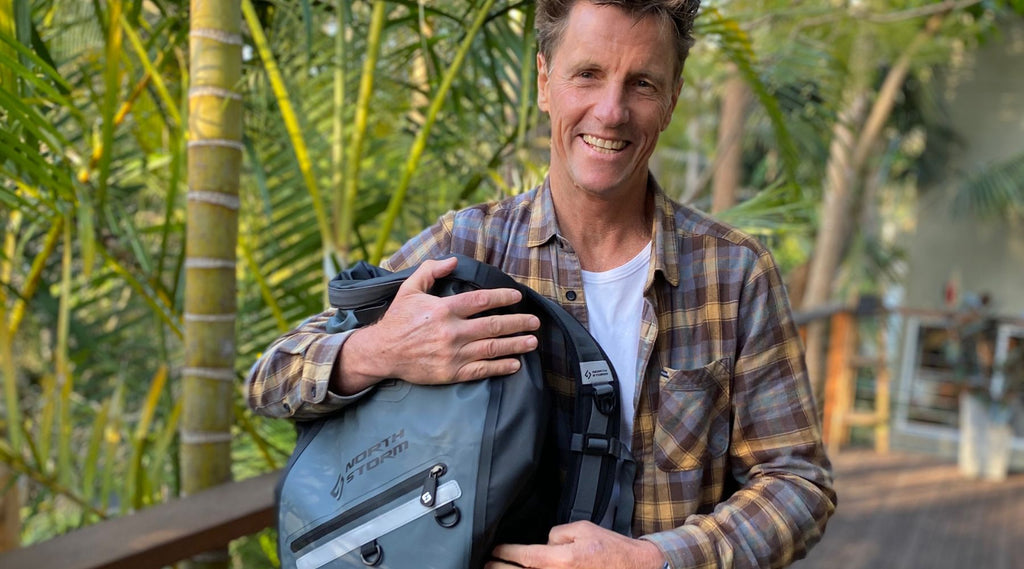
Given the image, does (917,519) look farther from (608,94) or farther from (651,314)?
(608,94)

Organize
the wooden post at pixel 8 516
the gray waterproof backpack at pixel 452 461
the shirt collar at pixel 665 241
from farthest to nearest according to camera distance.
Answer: the wooden post at pixel 8 516
the shirt collar at pixel 665 241
the gray waterproof backpack at pixel 452 461

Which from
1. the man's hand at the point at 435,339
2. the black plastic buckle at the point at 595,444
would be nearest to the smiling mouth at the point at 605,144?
the man's hand at the point at 435,339

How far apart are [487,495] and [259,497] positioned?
0.66 metres

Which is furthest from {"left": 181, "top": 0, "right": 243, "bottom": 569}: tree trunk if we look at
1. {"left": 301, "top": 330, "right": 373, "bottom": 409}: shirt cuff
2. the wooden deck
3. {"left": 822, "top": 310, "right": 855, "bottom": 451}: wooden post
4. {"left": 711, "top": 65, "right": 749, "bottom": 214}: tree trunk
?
{"left": 822, "top": 310, "right": 855, "bottom": 451}: wooden post

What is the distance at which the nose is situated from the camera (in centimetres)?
104

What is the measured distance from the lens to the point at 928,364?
8805 mm

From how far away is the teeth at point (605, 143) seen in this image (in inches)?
41.7

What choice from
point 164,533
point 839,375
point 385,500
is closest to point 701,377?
point 385,500

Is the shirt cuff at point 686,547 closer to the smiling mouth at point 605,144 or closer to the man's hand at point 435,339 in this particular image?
the man's hand at point 435,339

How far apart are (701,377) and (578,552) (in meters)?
0.27

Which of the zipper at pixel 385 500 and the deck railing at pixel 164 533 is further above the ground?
the zipper at pixel 385 500

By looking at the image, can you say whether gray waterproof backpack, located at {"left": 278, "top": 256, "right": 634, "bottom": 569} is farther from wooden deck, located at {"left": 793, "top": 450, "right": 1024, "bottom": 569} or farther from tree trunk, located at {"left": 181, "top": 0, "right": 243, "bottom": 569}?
wooden deck, located at {"left": 793, "top": 450, "right": 1024, "bottom": 569}

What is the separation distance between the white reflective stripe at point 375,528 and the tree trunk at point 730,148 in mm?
3501

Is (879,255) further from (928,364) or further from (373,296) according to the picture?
(373,296)
